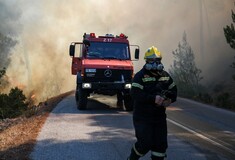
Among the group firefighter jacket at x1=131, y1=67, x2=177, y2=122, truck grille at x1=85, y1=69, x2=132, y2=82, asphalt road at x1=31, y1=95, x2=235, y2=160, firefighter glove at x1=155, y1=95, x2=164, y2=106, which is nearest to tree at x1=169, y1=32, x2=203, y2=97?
asphalt road at x1=31, y1=95, x2=235, y2=160

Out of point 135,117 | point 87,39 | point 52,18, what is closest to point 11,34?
point 52,18

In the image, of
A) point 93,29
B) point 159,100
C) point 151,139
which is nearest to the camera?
point 159,100

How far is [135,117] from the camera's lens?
17.7ft

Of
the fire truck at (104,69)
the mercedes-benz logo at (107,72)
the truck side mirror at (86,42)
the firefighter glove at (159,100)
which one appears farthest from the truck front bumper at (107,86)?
the firefighter glove at (159,100)

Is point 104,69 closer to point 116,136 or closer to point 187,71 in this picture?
point 116,136

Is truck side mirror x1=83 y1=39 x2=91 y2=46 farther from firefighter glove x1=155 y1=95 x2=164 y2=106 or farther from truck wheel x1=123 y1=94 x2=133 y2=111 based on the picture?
firefighter glove x1=155 y1=95 x2=164 y2=106

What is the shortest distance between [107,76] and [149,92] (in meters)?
8.12

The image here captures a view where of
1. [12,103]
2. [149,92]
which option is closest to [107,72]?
[149,92]

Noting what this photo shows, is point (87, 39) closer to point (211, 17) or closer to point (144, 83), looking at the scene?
point (144, 83)

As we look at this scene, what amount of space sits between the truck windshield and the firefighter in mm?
8870

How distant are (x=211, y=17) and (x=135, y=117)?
41268 mm

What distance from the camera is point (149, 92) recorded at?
529cm

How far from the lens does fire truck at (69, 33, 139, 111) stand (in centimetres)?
1330

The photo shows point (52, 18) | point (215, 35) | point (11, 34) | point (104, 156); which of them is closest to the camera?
point (104, 156)
